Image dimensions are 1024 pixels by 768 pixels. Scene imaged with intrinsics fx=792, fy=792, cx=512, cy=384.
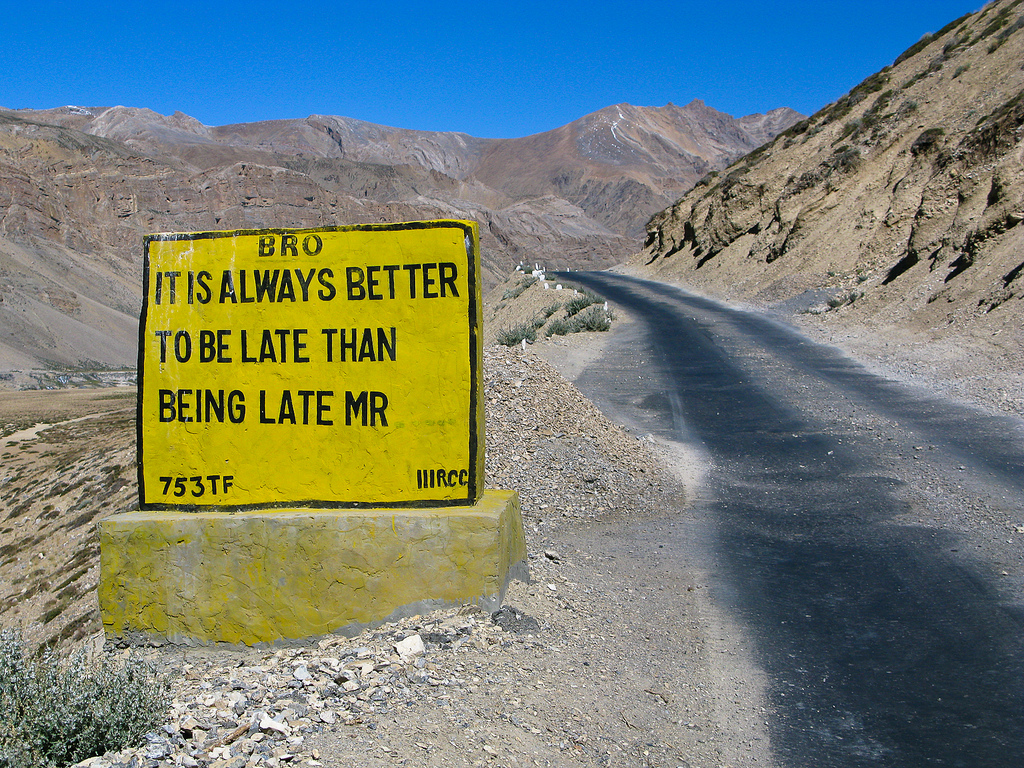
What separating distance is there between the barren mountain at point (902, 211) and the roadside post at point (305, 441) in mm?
11101

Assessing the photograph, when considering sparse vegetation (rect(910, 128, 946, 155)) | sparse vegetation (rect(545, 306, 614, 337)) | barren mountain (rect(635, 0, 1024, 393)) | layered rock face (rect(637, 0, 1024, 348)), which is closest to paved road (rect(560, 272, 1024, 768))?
barren mountain (rect(635, 0, 1024, 393))

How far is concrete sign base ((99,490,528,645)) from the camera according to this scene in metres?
4.96

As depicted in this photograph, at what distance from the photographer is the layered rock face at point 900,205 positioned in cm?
1684

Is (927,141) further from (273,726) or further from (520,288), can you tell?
(273,726)

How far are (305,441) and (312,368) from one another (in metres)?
0.48

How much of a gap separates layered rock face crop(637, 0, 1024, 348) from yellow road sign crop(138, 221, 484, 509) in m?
12.6

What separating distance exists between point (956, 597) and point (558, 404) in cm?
529

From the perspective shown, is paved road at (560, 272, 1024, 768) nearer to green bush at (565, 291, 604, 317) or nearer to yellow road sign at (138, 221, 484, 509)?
yellow road sign at (138, 221, 484, 509)

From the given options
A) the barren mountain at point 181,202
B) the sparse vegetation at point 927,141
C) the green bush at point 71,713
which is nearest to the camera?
the green bush at point 71,713

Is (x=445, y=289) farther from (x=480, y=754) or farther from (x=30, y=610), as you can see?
(x=30, y=610)

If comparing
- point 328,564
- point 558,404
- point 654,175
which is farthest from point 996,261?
point 654,175

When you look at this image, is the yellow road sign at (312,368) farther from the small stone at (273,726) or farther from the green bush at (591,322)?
the green bush at (591,322)

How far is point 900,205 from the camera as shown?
2281 centimetres

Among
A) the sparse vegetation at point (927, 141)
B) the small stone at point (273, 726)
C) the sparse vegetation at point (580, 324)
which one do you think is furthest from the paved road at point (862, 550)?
the sparse vegetation at point (927, 141)
